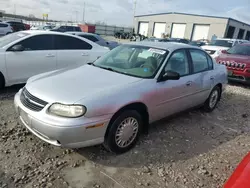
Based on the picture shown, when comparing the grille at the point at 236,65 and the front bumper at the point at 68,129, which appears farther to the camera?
the grille at the point at 236,65

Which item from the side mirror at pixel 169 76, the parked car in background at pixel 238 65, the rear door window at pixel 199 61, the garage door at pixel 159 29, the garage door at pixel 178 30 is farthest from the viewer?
the garage door at pixel 159 29

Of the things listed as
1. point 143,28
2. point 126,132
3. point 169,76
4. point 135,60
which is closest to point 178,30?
point 143,28

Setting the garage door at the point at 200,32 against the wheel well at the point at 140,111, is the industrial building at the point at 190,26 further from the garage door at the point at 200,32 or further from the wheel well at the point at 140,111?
the wheel well at the point at 140,111

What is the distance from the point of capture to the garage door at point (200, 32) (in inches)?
1523

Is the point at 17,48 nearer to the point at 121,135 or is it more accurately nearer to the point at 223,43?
the point at 121,135

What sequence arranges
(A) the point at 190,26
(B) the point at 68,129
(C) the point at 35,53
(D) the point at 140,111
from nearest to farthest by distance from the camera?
(B) the point at 68,129 → (D) the point at 140,111 → (C) the point at 35,53 → (A) the point at 190,26

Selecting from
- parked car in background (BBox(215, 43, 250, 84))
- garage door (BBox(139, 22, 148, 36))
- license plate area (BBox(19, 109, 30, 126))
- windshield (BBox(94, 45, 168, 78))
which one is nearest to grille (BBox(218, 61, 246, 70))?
parked car in background (BBox(215, 43, 250, 84))

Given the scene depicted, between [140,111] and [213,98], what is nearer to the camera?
[140,111]

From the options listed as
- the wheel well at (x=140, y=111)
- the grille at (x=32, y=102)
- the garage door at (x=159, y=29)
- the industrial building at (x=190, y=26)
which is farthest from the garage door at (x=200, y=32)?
the grille at (x=32, y=102)

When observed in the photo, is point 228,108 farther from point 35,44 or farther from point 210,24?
point 210,24

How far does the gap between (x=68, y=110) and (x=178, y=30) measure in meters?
42.4

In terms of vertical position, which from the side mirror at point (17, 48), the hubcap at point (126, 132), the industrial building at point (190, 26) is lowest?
the hubcap at point (126, 132)

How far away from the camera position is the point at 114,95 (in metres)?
2.87

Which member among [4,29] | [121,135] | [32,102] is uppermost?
[32,102]
